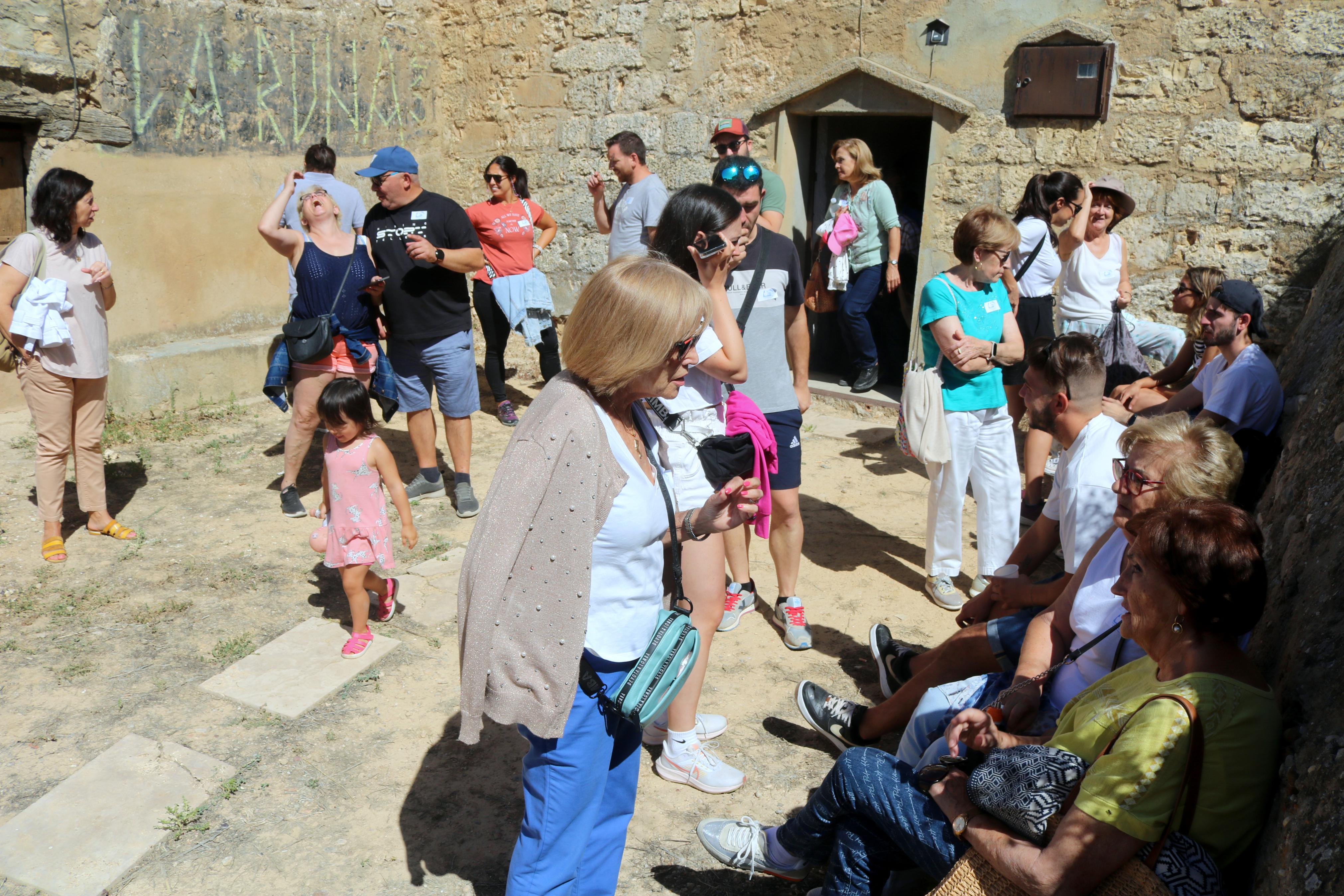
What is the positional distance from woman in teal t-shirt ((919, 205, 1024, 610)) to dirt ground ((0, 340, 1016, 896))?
0.34 metres

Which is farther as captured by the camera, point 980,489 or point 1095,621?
point 980,489

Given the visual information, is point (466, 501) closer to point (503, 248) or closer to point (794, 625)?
point (794, 625)

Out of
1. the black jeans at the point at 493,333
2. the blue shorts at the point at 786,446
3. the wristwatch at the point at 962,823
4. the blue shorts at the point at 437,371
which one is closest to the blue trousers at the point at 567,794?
the wristwatch at the point at 962,823

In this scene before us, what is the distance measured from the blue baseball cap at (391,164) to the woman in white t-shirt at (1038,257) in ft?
10.8

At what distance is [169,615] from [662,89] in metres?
5.38

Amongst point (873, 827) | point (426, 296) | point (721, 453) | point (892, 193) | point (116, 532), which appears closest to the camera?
point (873, 827)

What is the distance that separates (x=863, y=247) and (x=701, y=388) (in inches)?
168

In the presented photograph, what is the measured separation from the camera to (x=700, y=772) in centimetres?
305

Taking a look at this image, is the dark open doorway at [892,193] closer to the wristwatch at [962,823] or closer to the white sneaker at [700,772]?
the white sneaker at [700,772]

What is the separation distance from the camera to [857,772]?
225 cm

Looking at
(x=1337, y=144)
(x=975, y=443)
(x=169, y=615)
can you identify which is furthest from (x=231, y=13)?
(x=1337, y=144)

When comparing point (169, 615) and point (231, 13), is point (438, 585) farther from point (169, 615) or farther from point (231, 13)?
point (231, 13)

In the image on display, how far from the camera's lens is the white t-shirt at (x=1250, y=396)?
141 inches

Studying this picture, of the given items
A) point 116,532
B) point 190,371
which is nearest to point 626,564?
point 116,532
